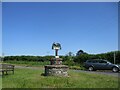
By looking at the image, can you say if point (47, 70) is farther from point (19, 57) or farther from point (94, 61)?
point (19, 57)

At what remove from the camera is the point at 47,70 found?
22516 mm

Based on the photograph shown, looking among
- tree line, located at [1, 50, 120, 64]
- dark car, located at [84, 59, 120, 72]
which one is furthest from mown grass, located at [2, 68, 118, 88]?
tree line, located at [1, 50, 120, 64]

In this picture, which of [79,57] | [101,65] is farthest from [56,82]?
[79,57]

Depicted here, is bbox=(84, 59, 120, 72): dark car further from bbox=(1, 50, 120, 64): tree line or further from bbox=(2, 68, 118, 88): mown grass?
bbox=(2, 68, 118, 88): mown grass

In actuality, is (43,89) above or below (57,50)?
below

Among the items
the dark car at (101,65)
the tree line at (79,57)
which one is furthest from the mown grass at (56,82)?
the tree line at (79,57)

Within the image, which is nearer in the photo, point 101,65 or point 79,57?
point 101,65

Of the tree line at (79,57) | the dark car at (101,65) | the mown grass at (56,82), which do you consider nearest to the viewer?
the mown grass at (56,82)

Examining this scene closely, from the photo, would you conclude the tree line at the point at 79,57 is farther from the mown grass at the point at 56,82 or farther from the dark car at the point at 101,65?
the mown grass at the point at 56,82

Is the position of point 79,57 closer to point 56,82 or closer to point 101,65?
point 101,65

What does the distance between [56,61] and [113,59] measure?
82.2 ft

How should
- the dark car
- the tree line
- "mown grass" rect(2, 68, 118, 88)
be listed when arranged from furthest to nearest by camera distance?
the tree line, the dark car, "mown grass" rect(2, 68, 118, 88)

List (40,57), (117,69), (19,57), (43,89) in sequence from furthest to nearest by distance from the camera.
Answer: (19,57), (40,57), (117,69), (43,89)

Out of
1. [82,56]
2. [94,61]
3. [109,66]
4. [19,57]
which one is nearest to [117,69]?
[109,66]
